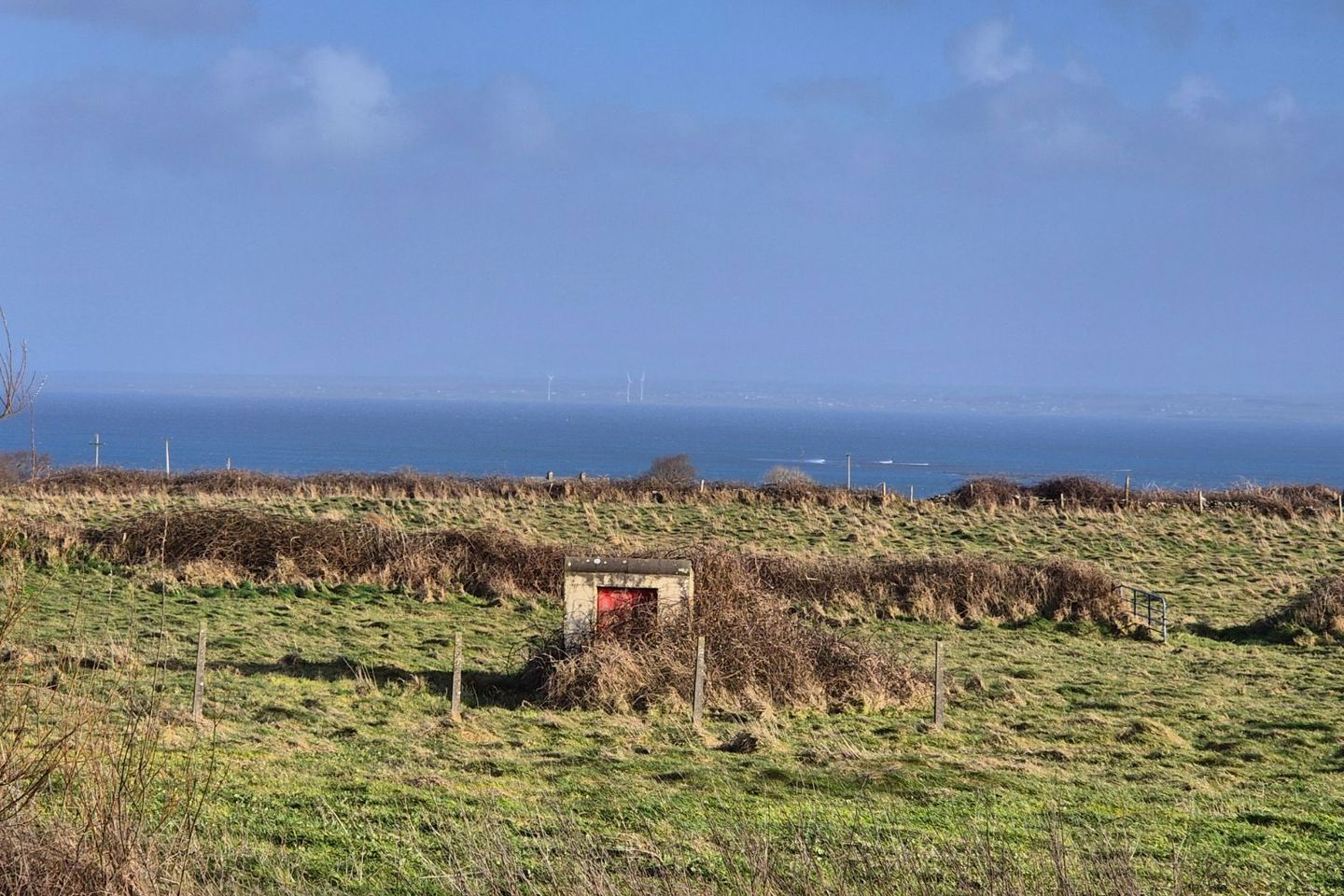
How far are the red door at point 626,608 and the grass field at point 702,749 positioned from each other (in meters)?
1.59

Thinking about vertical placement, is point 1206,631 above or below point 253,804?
below

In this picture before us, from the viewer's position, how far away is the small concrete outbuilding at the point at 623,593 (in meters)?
18.3

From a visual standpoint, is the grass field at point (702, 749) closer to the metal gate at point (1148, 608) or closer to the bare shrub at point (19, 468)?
the metal gate at point (1148, 608)

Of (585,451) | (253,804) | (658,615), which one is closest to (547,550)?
(658,615)

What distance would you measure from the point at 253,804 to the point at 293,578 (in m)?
19.9

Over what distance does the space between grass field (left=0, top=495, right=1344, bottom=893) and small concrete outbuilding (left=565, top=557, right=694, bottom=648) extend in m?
1.37

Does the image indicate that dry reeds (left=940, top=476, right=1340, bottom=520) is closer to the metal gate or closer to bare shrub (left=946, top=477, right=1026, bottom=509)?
bare shrub (left=946, top=477, right=1026, bottom=509)

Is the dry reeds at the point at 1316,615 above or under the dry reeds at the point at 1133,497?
under

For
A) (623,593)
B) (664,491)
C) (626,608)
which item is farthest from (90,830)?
(664,491)

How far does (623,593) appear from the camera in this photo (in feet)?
61.6

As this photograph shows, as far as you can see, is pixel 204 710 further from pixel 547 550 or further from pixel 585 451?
pixel 585 451

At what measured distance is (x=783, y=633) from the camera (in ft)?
60.2

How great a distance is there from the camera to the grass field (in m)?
8.16

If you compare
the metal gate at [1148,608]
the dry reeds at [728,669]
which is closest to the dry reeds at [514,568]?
the metal gate at [1148,608]
